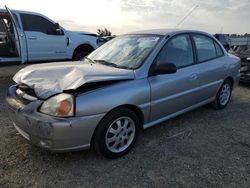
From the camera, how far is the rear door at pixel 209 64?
4906 mm

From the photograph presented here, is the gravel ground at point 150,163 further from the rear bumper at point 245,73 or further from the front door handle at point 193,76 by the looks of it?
the rear bumper at point 245,73

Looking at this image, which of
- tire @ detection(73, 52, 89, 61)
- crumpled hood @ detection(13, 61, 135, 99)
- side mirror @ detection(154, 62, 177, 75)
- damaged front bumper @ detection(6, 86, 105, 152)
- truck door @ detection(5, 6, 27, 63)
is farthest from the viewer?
tire @ detection(73, 52, 89, 61)

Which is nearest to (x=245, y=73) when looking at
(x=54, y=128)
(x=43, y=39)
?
(x=43, y=39)

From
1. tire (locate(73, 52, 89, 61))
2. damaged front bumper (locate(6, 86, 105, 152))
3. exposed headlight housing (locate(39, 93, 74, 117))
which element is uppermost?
exposed headlight housing (locate(39, 93, 74, 117))

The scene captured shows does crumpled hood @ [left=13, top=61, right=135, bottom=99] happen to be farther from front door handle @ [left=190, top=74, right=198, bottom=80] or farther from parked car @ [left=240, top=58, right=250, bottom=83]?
parked car @ [left=240, top=58, right=250, bottom=83]

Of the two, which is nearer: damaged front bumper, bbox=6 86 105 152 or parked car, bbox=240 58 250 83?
damaged front bumper, bbox=6 86 105 152

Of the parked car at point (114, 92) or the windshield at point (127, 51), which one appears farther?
the windshield at point (127, 51)

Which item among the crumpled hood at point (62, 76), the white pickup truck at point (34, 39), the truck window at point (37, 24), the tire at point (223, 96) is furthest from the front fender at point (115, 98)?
the truck window at point (37, 24)

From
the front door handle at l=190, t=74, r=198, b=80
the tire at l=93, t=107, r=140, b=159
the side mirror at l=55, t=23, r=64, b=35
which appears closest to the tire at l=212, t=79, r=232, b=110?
the front door handle at l=190, t=74, r=198, b=80

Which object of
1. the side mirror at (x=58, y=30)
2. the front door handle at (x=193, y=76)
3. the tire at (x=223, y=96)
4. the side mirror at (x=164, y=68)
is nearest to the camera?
the side mirror at (x=164, y=68)

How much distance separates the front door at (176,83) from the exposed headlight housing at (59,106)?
1209mm

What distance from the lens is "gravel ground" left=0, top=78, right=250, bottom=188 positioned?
10.3 feet

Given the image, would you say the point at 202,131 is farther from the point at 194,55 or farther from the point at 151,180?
the point at 151,180

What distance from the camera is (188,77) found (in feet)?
14.7
